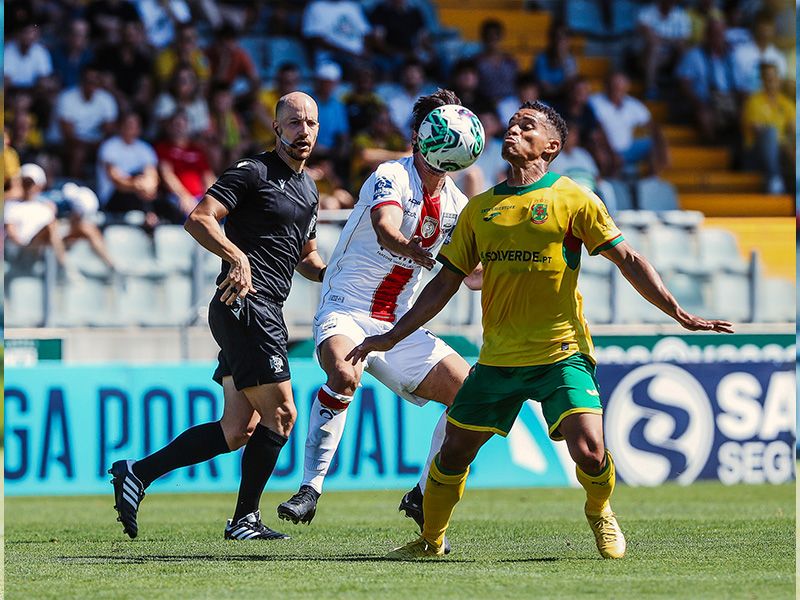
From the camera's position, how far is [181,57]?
17.0m

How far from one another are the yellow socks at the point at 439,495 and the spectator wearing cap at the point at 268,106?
9440 millimetres

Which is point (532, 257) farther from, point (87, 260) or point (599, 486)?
point (87, 260)

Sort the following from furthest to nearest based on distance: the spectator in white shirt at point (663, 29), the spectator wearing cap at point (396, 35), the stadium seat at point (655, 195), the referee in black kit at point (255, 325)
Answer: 1. the spectator in white shirt at point (663, 29)
2. the spectator wearing cap at point (396, 35)
3. the stadium seat at point (655, 195)
4. the referee in black kit at point (255, 325)

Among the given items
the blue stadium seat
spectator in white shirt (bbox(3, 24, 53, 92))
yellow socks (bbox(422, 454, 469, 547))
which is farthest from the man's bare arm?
the blue stadium seat

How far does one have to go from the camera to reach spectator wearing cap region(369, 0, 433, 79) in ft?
60.7

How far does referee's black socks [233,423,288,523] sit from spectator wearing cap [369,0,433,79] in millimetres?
10696

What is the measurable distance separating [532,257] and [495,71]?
37.0ft

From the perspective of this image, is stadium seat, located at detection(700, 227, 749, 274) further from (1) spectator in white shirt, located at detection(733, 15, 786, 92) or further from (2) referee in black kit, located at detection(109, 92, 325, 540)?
(2) referee in black kit, located at detection(109, 92, 325, 540)

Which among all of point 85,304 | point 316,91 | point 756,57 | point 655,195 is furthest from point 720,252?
point 85,304

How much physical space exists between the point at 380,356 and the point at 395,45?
427 inches

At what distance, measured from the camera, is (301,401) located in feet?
42.8

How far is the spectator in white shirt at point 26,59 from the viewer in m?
16.5

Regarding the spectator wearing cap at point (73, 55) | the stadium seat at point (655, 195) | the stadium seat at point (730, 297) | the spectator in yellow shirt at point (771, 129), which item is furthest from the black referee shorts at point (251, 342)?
the spectator in yellow shirt at point (771, 129)

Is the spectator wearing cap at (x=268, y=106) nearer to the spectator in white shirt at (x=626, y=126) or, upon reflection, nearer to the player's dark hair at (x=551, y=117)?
the spectator in white shirt at (x=626, y=126)
